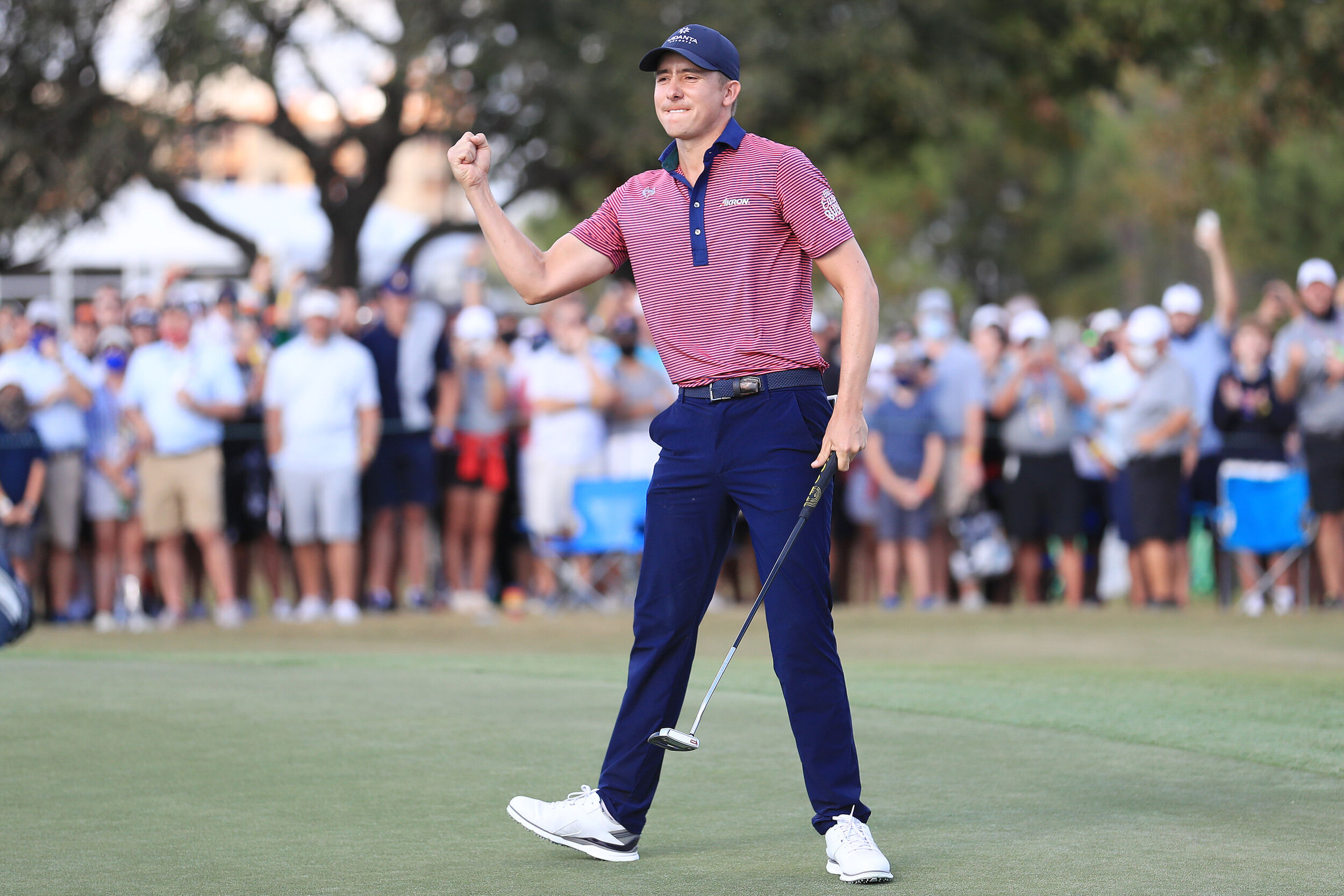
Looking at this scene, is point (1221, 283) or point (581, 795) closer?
point (581, 795)

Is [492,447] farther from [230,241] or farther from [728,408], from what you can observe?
[230,241]

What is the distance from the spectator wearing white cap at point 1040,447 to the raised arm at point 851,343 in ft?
29.9

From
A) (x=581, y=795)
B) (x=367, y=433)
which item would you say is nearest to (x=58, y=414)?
(x=367, y=433)

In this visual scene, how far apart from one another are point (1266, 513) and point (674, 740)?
9657mm

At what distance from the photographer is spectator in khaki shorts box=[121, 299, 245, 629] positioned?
12852 mm

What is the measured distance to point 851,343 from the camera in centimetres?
496

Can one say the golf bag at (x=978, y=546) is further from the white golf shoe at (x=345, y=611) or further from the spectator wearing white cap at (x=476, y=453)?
the white golf shoe at (x=345, y=611)

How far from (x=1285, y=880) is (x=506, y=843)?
6.95 feet

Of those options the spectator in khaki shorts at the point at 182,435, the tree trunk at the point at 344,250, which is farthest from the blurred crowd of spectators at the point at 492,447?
the tree trunk at the point at 344,250

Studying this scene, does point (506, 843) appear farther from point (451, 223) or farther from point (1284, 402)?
point (451, 223)

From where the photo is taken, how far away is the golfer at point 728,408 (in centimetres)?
500

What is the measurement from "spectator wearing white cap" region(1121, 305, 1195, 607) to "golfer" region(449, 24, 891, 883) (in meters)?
8.75

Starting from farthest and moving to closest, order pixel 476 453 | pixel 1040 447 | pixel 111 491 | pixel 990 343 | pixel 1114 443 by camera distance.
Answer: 1. pixel 990 343
2. pixel 1114 443
3. pixel 1040 447
4. pixel 476 453
5. pixel 111 491

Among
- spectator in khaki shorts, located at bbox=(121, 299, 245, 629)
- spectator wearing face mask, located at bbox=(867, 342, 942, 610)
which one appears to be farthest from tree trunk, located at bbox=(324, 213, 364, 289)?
spectator wearing face mask, located at bbox=(867, 342, 942, 610)
